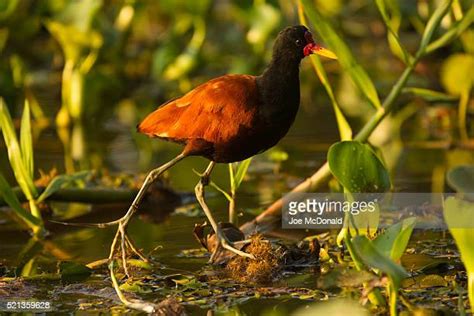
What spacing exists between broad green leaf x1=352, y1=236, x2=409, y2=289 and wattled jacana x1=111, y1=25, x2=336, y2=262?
934mm

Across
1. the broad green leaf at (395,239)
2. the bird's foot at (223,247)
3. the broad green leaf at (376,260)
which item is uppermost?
the bird's foot at (223,247)

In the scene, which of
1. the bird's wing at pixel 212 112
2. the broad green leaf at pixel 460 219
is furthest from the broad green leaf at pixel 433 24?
the broad green leaf at pixel 460 219

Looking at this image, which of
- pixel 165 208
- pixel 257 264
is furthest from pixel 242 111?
pixel 165 208

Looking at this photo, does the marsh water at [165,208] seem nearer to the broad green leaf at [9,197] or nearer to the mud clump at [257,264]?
the mud clump at [257,264]

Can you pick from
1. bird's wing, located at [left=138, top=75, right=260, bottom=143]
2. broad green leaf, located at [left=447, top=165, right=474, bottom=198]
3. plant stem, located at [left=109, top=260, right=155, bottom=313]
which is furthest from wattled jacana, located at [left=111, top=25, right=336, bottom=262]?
broad green leaf, located at [left=447, top=165, right=474, bottom=198]

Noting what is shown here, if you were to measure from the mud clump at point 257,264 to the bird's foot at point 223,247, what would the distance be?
0.11 feet

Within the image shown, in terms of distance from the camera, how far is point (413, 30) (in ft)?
37.4

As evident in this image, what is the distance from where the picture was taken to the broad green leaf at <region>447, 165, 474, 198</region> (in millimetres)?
5452

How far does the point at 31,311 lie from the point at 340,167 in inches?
49.2

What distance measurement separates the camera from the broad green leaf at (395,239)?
3.80 m

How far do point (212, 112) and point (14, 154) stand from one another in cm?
114

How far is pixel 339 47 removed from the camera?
17.0 ft

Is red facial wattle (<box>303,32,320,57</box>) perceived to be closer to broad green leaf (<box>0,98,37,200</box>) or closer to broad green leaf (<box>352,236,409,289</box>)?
broad green leaf (<box>352,236,409,289</box>)

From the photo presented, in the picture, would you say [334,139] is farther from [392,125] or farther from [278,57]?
[278,57]
